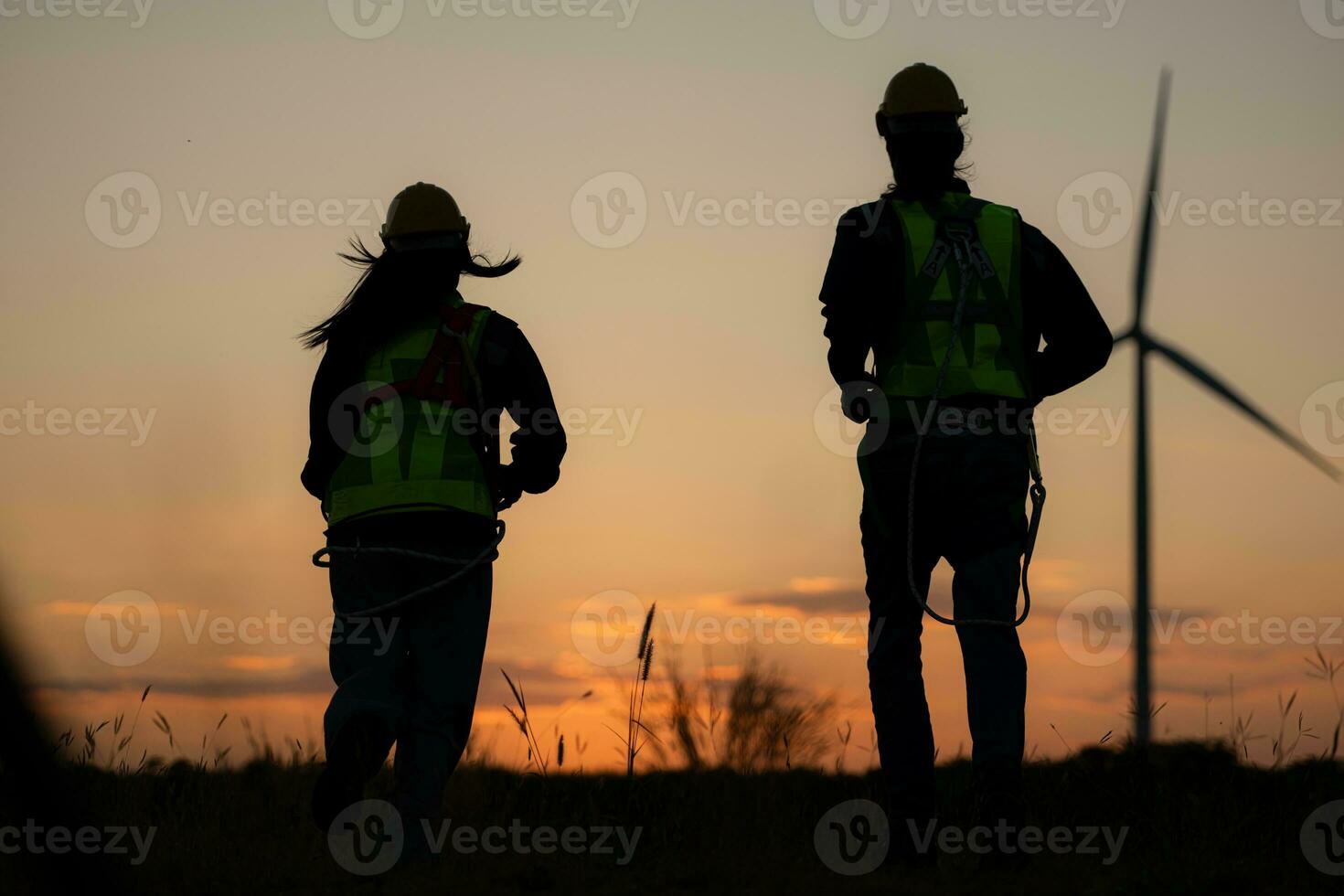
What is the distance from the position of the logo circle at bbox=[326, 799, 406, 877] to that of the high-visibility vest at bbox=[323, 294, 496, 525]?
41.3 inches

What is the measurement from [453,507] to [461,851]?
1.33m

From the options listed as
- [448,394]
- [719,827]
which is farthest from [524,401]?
[719,827]

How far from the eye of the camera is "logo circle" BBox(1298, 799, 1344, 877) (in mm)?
7003

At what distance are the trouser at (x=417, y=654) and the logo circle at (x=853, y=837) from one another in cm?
139

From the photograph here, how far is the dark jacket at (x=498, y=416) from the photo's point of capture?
22.0 ft

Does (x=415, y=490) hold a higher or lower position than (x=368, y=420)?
lower

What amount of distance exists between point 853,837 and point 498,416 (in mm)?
2030

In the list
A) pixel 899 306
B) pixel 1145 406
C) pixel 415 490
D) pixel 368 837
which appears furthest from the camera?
pixel 1145 406

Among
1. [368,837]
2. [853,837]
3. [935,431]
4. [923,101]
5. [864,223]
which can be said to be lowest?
[853,837]

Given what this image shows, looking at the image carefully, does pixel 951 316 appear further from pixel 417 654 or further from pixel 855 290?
pixel 417 654

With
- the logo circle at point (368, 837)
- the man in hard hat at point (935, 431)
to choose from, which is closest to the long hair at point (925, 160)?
the man in hard hat at point (935, 431)

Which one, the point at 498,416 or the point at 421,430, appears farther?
the point at 498,416

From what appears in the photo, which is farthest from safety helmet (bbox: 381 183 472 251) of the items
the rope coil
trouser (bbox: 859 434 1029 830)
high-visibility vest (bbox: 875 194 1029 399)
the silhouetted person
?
trouser (bbox: 859 434 1029 830)

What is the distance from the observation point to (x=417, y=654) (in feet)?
21.7
